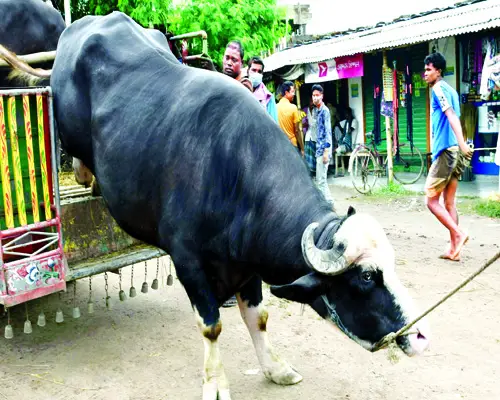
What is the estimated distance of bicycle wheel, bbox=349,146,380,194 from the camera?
10.6 meters

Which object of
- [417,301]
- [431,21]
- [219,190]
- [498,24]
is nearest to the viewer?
[219,190]

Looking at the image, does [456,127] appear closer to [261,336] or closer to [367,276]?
[261,336]

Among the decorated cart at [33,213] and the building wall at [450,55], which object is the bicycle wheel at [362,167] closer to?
the building wall at [450,55]

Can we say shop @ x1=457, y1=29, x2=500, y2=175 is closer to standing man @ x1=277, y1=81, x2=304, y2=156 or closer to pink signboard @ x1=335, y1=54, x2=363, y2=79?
pink signboard @ x1=335, y1=54, x2=363, y2=79

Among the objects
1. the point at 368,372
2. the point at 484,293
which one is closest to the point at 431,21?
the point at 484,293

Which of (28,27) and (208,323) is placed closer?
(208,323)

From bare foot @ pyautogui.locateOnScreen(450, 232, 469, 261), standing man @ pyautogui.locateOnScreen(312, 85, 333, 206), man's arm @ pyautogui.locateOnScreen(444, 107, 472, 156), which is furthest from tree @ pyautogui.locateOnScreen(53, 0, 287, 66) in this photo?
bare foot @ pyautogui.locateOnScreen(450, 232, 469, 261)

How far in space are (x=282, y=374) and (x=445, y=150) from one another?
3121 mm

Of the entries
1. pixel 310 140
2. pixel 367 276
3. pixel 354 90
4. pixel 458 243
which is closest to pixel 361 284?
pixel 367 276

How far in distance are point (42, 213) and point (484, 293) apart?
334 centimetres

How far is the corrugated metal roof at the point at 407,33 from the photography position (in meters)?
8.45

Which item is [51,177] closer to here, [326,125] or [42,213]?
[42,213]

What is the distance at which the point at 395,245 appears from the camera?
6.36 m

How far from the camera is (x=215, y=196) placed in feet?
9.75
